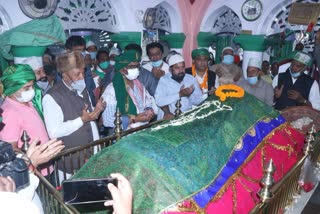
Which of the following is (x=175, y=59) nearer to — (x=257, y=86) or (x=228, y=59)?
(x=257, y=86)

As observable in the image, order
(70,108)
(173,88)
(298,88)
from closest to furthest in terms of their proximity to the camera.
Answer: (70,108)
(173,88)
(298,88)

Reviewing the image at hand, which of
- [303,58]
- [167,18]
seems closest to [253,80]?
[303,58]

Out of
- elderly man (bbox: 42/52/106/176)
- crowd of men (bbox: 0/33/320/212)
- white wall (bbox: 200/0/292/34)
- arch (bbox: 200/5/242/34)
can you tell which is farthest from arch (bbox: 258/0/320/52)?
elderly man (bbox: 42/52/106/176)

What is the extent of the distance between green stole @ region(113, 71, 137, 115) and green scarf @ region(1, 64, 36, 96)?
3.77ft

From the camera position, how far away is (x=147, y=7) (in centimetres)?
745

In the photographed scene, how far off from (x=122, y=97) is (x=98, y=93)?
126cm

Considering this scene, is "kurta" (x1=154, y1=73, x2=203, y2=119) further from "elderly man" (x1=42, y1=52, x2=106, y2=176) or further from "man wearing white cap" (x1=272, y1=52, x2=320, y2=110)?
"man wearing white cap" (x1=272, y1=52, x2=320, y2=110)

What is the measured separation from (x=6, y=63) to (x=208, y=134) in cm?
484

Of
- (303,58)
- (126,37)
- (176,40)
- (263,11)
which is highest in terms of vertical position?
(263,11)

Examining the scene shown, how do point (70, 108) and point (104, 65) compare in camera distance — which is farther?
point (104, 65)

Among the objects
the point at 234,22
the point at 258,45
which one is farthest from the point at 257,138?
the point at 234,22

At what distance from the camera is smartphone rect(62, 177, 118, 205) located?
4.74 feet

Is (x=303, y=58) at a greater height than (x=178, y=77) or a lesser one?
greater

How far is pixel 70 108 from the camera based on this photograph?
301cm
